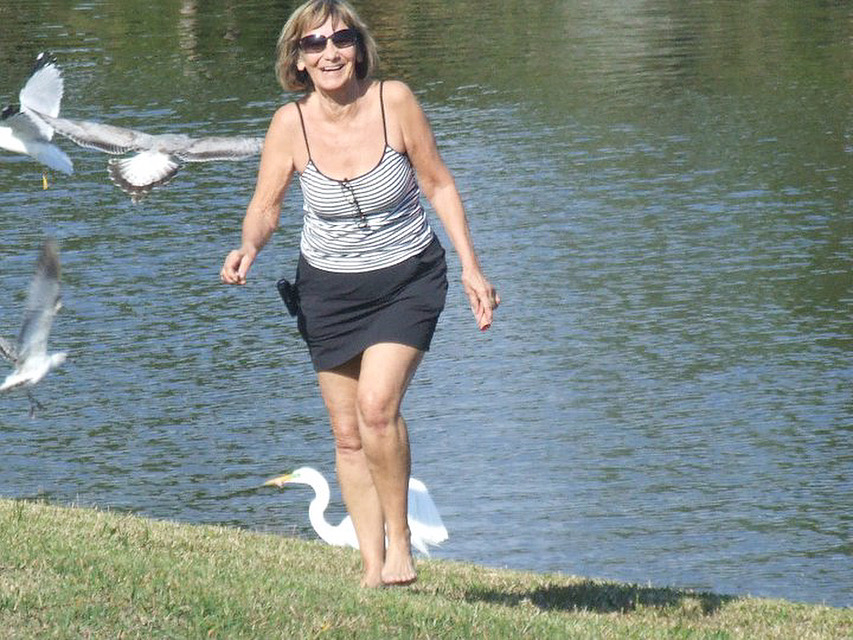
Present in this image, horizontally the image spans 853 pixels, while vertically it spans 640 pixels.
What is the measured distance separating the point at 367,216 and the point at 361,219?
3 centimetres

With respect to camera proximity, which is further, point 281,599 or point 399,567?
point 399,567

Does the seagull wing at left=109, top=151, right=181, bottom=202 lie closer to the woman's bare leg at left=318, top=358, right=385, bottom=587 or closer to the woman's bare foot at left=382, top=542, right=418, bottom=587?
the woman's bare leg at left=318, top=358, right=385, bottom=587

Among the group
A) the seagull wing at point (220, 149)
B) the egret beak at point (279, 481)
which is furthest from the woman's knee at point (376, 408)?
the egret beak at point (279, 481)

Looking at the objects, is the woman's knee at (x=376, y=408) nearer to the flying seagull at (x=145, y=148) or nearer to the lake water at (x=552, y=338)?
the flying seagull at (x=145, y=148)

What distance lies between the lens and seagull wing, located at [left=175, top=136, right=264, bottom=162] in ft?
20.7

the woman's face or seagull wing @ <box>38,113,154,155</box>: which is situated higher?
the woman's face

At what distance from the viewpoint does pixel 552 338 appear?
1861 centimetres

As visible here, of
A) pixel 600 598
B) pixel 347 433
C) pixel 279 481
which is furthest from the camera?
pixel 279 481

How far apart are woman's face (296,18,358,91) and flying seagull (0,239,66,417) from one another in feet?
4.18

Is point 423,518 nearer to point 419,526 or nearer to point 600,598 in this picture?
point 419,526

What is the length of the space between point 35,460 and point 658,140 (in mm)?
16350

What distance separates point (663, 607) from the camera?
743cm

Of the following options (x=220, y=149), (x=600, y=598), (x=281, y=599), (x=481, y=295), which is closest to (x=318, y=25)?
(x=220, y=149)

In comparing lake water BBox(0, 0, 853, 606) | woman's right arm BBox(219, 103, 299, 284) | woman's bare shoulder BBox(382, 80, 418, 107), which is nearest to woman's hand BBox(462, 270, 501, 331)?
woman's bare shoulder BBox(382, 80, 418, 107)
